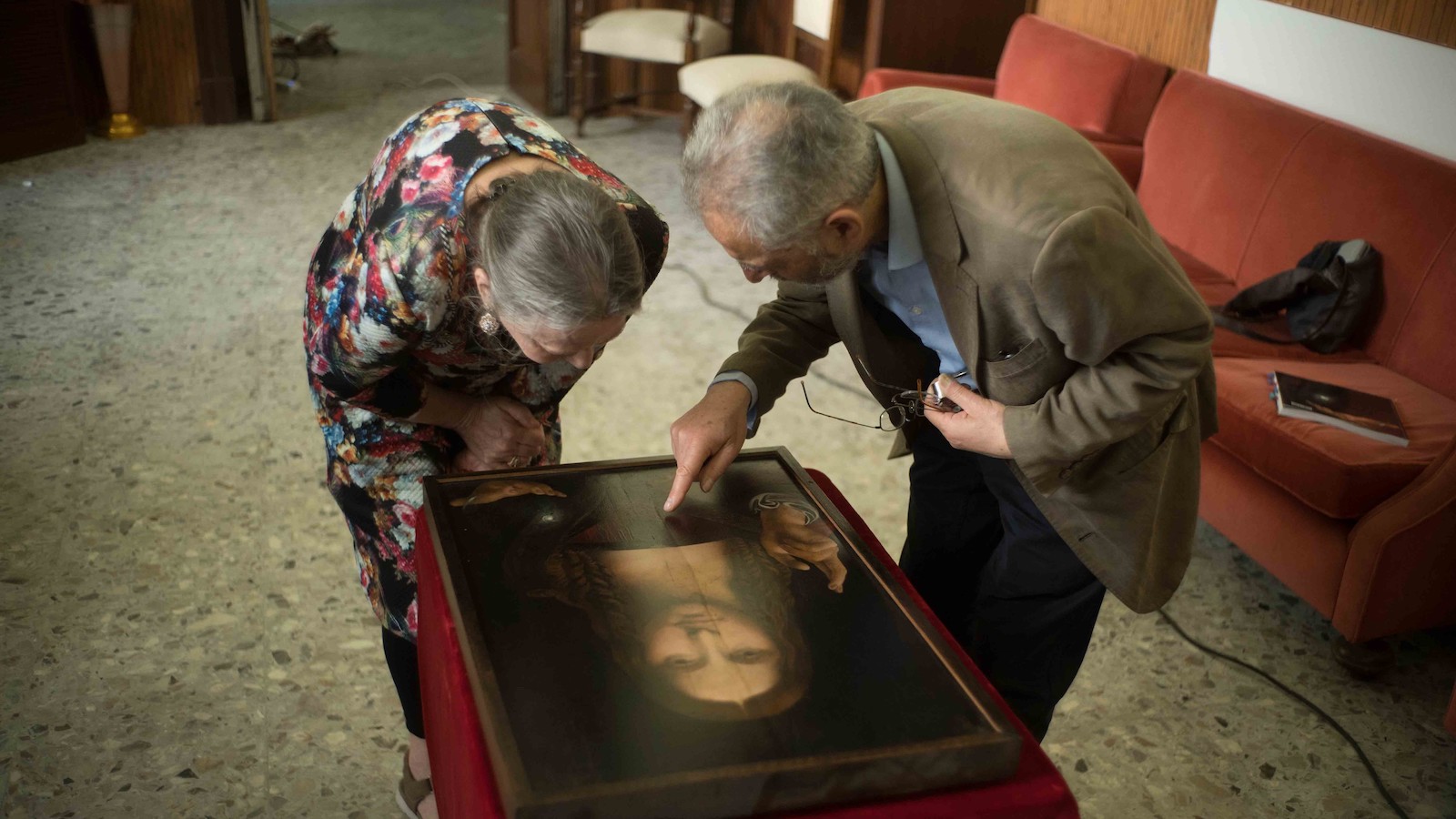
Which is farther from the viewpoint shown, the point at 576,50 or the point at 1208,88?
the point at 576,50

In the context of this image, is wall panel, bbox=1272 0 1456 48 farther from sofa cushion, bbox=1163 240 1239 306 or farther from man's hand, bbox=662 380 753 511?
man's hand, bbox=662 380 753 511

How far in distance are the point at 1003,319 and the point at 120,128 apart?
474cm

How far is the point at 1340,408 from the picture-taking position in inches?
92.2

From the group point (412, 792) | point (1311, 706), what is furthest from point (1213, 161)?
point (412, 792)

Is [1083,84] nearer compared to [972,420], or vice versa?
[972,420]

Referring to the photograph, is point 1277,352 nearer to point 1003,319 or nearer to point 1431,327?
point 1431,327

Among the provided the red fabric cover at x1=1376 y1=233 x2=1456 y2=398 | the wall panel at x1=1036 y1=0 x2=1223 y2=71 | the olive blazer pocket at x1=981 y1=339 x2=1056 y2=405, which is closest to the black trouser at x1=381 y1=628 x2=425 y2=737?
the olive blazer pocket at x1=981 y1=339 x2=1056 y2=405

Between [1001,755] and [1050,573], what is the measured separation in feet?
1.96

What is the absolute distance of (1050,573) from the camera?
156 centimetres

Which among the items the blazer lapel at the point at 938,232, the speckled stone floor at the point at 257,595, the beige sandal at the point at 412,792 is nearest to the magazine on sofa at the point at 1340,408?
the speckled stone floor at the point at 257,595

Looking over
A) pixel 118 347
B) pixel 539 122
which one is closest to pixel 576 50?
pixel 118 347

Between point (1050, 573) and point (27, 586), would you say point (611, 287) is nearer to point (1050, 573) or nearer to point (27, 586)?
point (1050, 573)

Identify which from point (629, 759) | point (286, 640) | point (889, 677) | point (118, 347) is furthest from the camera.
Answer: point (118, 347)

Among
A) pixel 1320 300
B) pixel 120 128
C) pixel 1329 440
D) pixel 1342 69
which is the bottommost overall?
pixel 120 128
